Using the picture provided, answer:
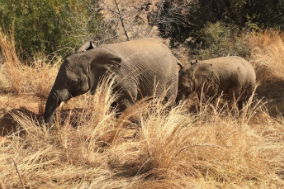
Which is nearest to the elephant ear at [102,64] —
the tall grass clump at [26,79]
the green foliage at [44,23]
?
the tall grass clump at [26,79]

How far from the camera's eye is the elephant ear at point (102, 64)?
4.50 meters

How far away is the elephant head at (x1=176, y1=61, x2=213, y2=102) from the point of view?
6.16 meters

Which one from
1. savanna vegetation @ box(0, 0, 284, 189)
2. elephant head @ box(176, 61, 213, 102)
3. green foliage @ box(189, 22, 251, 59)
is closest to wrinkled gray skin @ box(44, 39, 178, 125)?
savanna vegetation @ box(0, 0, 284, 189)

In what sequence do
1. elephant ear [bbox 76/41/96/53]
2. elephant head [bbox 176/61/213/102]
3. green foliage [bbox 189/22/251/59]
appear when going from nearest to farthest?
elephant ear [bbox 76/41/96/53]
elephant head [bbox 176/61/213/102]
green foliage [bbox 189/22/251/59]

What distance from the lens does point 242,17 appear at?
1058 centimetres

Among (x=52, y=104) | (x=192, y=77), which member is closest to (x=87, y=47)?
(x=52, y=104)

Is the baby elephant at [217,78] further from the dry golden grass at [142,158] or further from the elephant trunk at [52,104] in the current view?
the elephant trunk at [52,104]

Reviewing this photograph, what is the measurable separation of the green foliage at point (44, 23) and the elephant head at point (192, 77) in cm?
257

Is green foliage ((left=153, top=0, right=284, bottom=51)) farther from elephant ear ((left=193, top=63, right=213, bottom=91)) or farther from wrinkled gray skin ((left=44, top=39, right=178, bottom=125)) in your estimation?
wrinkled gray skin ((left=44, top=39, right=178, bottom=125))

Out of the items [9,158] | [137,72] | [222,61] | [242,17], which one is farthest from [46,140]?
[242,17]

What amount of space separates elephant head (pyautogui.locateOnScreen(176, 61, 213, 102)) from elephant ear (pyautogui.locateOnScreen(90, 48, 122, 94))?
1.98 m

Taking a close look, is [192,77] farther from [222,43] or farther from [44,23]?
[44,23]

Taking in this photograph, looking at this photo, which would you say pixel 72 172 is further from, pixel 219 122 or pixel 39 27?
pixel 39 27

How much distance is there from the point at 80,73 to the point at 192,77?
2.46m
